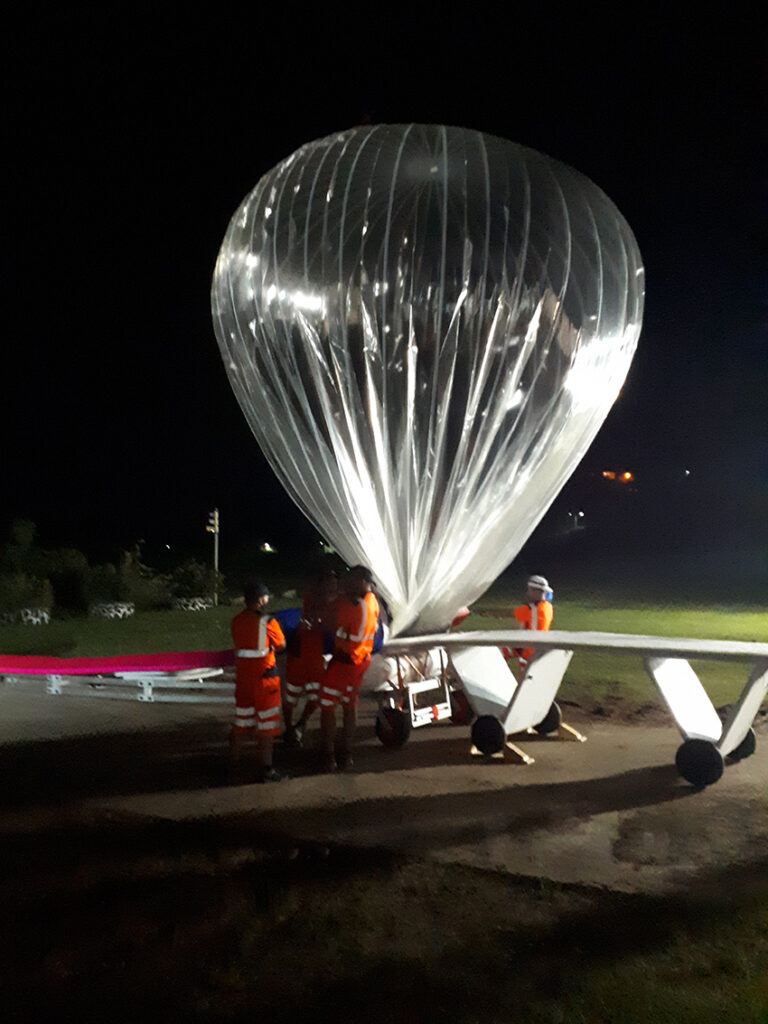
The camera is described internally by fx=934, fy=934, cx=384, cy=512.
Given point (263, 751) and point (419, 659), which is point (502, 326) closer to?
point (419, 659)

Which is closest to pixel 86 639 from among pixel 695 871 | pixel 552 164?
pixel 552 164

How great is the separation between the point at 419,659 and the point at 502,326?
2.78 meters

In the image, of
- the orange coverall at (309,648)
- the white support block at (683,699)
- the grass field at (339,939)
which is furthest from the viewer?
the orange coverall at (309,648)

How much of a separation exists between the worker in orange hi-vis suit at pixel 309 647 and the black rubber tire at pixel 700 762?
2.66 m

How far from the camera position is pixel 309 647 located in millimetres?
7316

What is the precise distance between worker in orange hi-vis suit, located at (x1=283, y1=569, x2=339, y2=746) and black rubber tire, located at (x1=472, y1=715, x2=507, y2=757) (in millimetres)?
1246

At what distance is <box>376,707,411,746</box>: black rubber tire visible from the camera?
7.39 metres

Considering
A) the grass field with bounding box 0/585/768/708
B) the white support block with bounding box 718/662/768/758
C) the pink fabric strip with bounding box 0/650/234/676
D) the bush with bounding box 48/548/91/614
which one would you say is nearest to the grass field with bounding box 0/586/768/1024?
the white support block with bounding box 718/662/768/758

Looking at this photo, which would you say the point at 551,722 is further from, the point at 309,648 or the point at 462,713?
the point at 309,648

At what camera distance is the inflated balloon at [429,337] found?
7016mm

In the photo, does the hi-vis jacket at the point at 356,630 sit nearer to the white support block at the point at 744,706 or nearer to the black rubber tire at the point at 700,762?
the black rubber tire at the point at 700,762

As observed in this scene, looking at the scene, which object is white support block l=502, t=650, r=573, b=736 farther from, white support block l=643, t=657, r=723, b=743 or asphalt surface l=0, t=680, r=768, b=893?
white support block l=643, t=657, r=723, b=743

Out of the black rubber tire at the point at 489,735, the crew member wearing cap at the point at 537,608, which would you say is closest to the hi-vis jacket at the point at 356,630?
the black rubber tire at the point at 489,735

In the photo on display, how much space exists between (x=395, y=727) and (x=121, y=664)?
3121 mm
